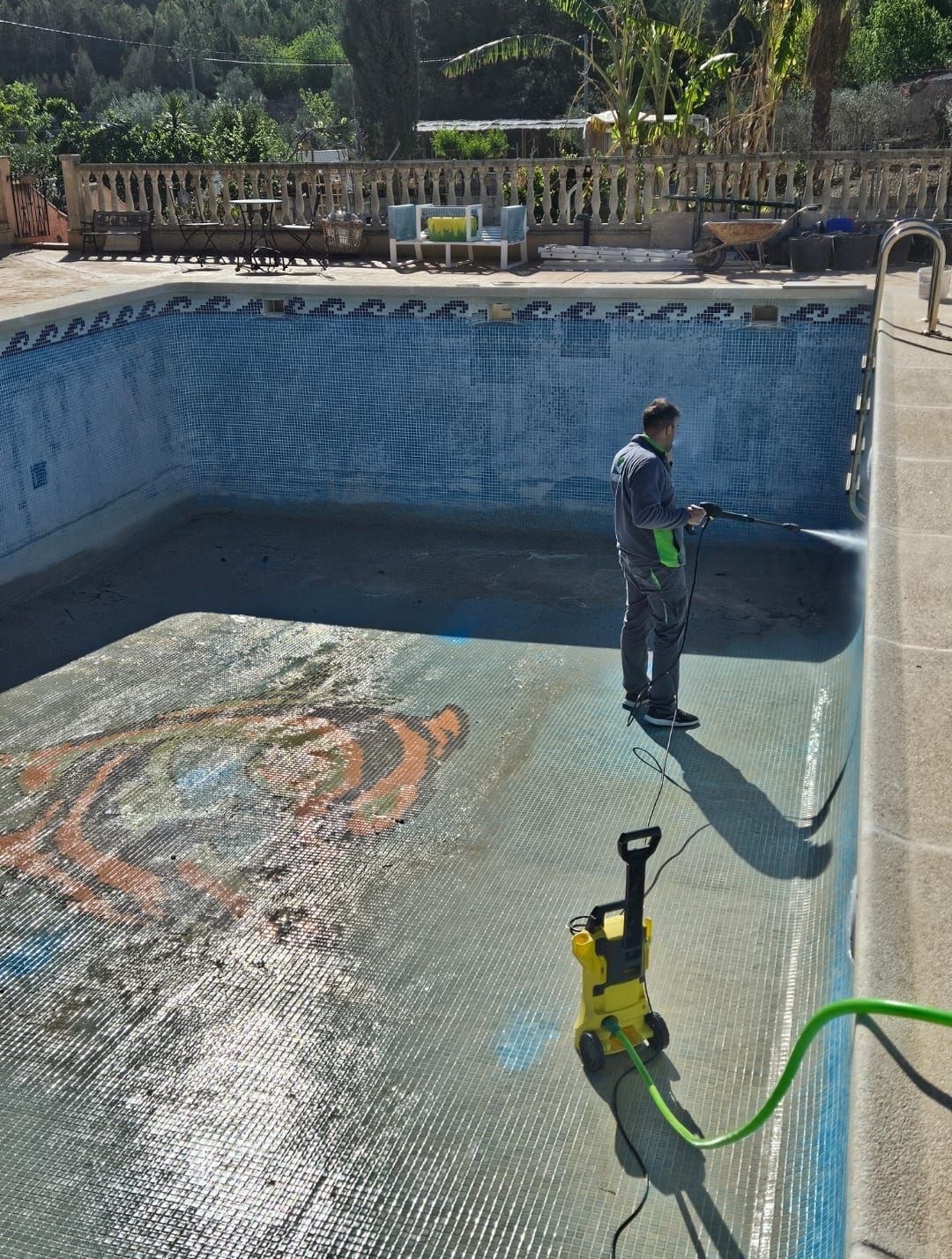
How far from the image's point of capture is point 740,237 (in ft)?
38.2

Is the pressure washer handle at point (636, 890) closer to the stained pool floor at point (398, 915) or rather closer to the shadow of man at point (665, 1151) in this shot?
the shadow of man at point (665, 1151)

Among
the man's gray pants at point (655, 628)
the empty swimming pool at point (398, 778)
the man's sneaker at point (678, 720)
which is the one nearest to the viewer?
the empty swimming pool at point (398, 778)

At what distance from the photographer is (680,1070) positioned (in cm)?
428

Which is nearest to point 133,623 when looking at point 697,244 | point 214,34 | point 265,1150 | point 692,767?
point 692,767

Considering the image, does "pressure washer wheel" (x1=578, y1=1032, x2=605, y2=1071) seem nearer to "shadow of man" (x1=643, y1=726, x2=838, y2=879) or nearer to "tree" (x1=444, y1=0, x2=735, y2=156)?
"shadow of man" (x1=643, y1=726, x2=838, y2=879)

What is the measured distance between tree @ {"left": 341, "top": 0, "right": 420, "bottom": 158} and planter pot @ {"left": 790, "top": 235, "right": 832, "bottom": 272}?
15.5 metres

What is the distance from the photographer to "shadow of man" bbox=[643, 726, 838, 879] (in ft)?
18.1

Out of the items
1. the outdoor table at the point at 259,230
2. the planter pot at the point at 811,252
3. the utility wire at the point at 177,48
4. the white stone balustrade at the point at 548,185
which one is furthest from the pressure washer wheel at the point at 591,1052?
the utility wire at the point at 177,48

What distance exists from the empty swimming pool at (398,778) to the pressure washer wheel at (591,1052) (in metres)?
0.08

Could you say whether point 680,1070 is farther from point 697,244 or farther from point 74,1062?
point 697,244

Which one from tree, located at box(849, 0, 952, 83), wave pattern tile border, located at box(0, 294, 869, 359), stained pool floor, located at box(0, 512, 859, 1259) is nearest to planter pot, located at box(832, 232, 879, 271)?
Result: wave pattern tile border, located at box(0, 294, 869, 359)

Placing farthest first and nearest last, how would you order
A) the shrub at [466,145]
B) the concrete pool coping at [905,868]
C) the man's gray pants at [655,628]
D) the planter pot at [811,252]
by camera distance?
the shrub at [466,145], the planter pot at [811,252], the man's gray pants at [655,628], the concrete pool coping at [905,868]

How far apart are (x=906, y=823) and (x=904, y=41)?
35170mm

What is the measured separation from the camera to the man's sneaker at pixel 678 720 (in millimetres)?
6797
